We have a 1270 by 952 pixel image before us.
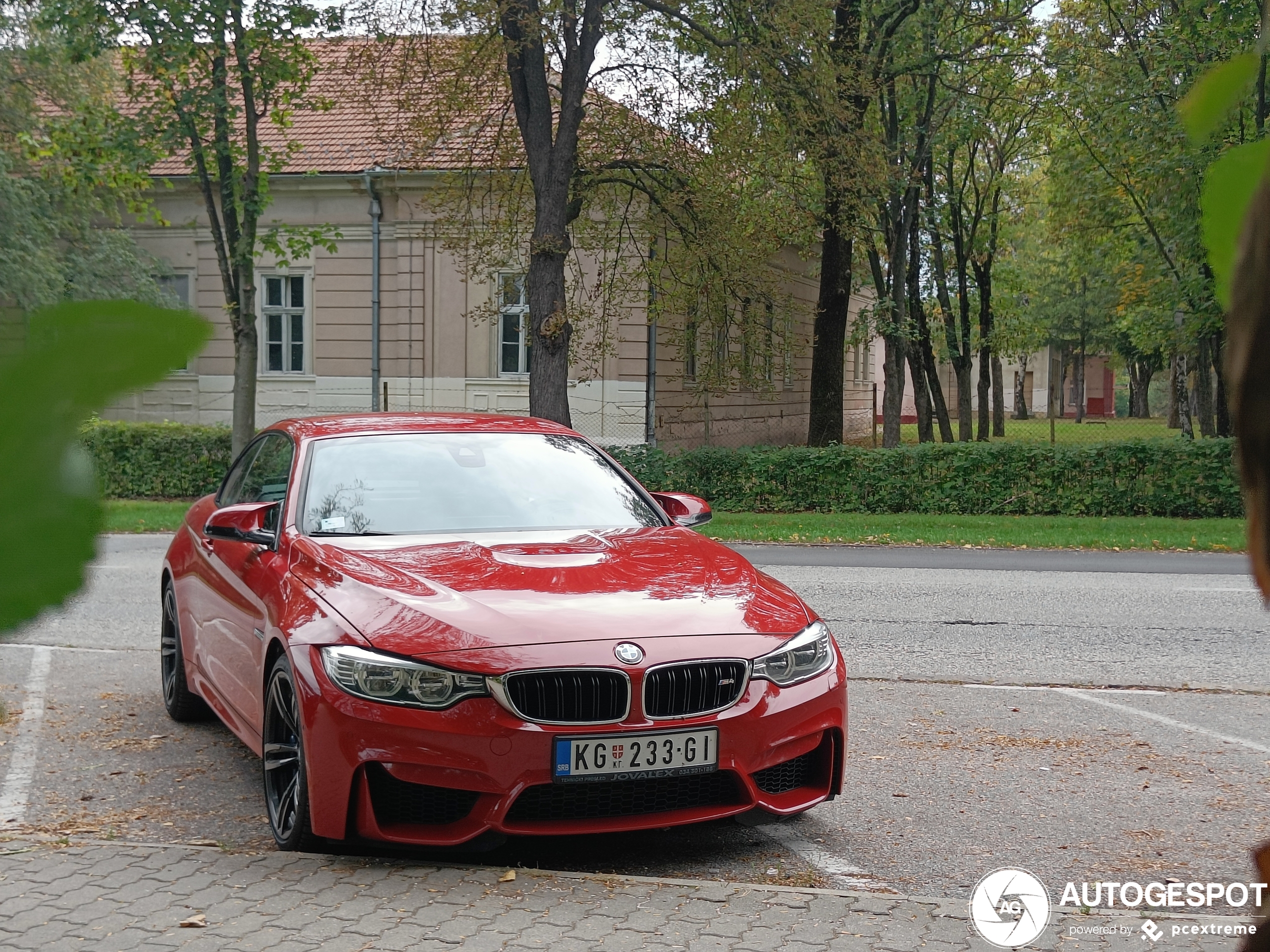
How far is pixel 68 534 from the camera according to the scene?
383mm

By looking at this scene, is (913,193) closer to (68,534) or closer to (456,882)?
(456,882)

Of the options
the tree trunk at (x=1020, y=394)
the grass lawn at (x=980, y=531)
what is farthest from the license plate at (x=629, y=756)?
the tree trunk at (x=1020, y=394)

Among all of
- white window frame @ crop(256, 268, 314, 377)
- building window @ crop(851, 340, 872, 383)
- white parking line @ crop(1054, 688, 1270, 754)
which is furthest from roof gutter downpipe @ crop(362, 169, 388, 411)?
building window @ crop(851, 340, 872, 383)

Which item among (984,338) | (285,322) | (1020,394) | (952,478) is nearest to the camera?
(952,478)

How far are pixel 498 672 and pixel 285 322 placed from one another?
26460mm

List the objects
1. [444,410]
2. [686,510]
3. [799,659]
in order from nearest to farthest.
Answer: [799,659] → [686,510] → [444,410]

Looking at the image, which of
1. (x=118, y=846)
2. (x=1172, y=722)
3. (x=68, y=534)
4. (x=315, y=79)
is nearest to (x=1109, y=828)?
(x=1172, y=722)

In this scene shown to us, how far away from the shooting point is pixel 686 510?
6441 mm

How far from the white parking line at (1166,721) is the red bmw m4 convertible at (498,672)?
8.51 feet

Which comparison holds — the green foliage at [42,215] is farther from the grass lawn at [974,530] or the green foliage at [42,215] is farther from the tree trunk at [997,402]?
the tree trunk at [997,402]

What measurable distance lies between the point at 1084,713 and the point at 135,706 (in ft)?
16.6

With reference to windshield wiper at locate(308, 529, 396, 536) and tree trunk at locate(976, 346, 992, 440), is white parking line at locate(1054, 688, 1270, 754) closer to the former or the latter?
windshield wiper at locate(308, 529, 396, 536)

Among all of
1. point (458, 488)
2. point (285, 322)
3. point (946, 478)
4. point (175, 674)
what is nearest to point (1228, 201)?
point (458, 488)

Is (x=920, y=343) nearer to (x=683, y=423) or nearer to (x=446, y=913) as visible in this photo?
(x=683, y=423)
